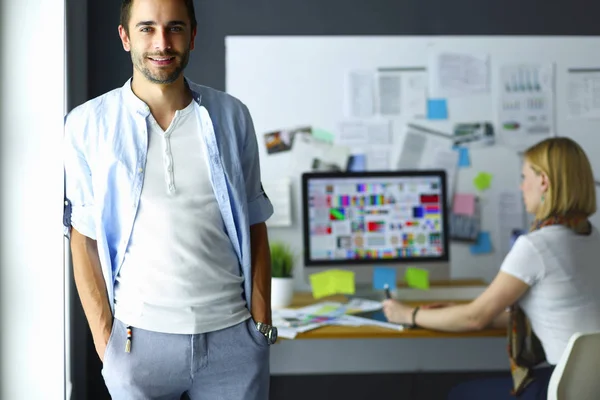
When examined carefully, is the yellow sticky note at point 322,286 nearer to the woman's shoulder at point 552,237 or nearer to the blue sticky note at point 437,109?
the woman's shoulder at point 552,237

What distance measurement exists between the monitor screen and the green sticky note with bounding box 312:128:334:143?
0.40 metres

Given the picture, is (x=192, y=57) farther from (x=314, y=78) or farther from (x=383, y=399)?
(x=383, y=399)

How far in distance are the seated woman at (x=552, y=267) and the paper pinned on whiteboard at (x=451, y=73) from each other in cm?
100

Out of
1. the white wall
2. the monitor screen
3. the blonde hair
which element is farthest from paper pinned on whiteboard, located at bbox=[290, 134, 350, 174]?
the white wall

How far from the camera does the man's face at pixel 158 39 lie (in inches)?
60.4

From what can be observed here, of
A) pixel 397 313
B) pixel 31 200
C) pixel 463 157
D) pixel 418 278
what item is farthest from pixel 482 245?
pixel 31 200

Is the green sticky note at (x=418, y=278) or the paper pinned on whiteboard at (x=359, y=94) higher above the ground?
the paper pinned on whiteboard at (x=359, y=94)

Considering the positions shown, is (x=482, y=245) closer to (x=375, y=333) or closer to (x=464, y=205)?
(x=464, y=205)

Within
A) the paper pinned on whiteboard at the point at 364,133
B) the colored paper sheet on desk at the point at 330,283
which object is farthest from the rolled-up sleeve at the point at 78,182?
the paper pinned on whiteboard at the point at 364,133

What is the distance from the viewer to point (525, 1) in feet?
11.1

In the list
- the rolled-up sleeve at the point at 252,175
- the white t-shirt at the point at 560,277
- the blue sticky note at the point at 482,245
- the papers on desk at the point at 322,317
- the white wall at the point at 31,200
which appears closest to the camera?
the white wall at the point at 31,200

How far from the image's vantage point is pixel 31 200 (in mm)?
1464

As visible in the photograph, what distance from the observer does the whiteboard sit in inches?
128

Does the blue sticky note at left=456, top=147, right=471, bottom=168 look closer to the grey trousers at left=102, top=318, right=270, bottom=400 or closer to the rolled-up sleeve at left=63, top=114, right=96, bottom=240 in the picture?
the grey trousers at left=102, top=318, right=270, bottom=400
